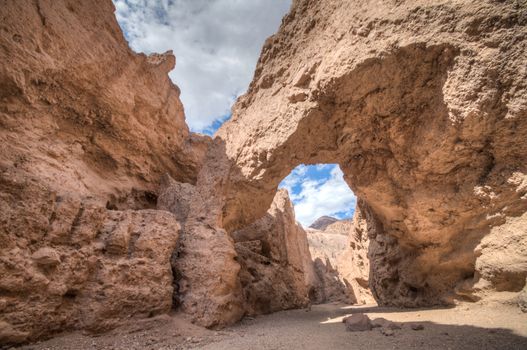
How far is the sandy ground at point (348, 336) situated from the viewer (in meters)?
2.76

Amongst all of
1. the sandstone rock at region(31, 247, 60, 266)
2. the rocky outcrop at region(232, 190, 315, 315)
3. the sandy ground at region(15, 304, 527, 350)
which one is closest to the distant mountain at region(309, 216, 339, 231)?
the rocky outcrop at region(232, 190, 315, 315)

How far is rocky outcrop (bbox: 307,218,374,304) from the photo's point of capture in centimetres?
1141

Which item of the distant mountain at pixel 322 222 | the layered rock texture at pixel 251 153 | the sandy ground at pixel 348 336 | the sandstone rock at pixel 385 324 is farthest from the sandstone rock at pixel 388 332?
the distant mountain at pixel 322 222

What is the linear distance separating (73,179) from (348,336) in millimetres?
4776

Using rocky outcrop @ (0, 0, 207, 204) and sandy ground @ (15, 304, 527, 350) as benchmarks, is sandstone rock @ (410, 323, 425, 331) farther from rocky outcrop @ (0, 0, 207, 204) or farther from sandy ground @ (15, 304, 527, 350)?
rocky outcrop @ (0, 0, 207, 204)

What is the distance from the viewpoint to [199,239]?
5.32m

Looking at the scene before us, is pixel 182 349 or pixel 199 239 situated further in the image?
pixel 199 239

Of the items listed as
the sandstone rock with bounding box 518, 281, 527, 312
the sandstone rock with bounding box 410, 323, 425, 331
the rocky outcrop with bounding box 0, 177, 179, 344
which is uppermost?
the rocky outcrop with bounding box 0, 177, 179, 344

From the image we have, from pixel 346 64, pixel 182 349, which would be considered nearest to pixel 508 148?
pixel 346 64

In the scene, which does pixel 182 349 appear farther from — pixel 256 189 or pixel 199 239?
pixel 256 189

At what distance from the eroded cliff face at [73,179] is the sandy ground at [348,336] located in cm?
24

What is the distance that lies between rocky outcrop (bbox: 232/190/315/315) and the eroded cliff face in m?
3.44

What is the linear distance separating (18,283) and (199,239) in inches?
108

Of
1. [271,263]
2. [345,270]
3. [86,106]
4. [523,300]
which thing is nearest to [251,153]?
[86,106]
